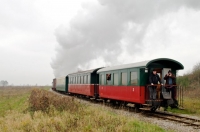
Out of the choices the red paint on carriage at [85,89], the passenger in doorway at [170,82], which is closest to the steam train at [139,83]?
the passenger in doorway at [170,82]

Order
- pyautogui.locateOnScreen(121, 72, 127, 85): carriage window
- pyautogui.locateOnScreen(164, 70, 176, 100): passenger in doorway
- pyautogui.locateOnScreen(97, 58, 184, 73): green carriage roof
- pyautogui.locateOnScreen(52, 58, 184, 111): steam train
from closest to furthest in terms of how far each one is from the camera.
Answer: pyautogui.locateOnScreen(52, 58, 184, 111): steam train < pyautogui.locateOnScreen(97, 58, 184, 73): green carriage roof < pyautogui.locateOnScreen(164, 70, 176, 100): passenger in doorway < pyautogui.locateOnScreen(121, 72, 127, 85): carriage window

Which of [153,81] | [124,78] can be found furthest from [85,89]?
[153,81]

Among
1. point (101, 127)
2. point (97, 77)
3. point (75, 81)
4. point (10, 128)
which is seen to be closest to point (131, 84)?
point (101, 127)

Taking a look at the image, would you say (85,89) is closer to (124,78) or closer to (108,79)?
(108,79)

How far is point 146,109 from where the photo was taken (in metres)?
14.6

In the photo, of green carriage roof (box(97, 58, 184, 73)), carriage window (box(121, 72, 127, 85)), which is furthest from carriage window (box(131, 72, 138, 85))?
carriage window (box(121, 72, 127, 85))

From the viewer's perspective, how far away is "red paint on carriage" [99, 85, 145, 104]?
43.1ft

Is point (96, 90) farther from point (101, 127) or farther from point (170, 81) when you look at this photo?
point (101, 127)

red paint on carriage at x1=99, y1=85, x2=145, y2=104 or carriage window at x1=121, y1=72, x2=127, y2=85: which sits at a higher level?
carriage window at x1=121, y1=72, x2=127, y2=85

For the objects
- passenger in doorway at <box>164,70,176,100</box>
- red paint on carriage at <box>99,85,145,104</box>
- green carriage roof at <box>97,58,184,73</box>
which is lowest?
red paint on carriage at <box>99,85,145,104</box>

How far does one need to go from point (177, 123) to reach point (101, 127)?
350 cm

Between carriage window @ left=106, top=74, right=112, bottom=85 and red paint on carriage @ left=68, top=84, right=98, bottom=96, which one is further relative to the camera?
red paint on carriage @ left=68, top=84, right=98, bottom=96

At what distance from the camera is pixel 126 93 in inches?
580

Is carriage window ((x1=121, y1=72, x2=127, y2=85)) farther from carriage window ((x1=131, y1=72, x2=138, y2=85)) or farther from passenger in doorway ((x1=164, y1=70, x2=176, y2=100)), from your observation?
passenger in doorway ((x1=164, y1=70, x2=176, y2=100))
